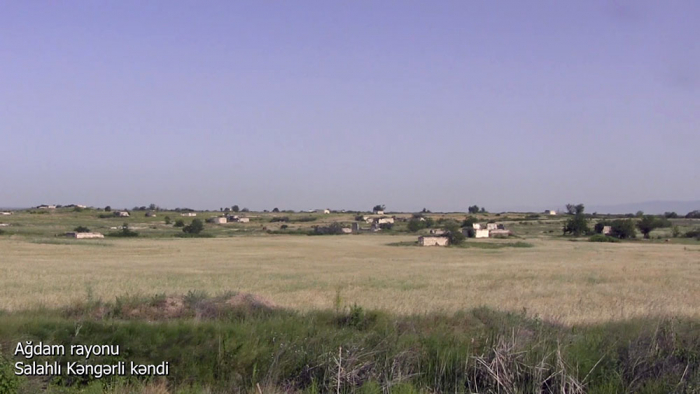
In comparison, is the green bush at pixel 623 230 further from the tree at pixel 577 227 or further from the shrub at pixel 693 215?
the shrub at pixel 693 215

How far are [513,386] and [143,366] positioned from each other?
4.97 meters

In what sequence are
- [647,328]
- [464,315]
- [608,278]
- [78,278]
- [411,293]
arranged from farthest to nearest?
1. [608,278]
2. [78,278]
3. [411,293]
4. [464,315]
5. [647,328]

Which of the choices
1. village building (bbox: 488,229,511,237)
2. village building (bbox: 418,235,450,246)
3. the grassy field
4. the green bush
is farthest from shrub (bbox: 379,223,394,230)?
the grassy field

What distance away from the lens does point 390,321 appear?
1279 cm

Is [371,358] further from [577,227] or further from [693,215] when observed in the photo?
[693,215]

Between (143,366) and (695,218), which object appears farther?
(695,218)

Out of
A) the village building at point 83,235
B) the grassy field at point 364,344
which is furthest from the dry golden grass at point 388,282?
the village building at point 83,235

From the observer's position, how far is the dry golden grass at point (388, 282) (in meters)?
22.0

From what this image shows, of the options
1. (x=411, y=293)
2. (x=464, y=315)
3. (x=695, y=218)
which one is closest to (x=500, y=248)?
(x=411, y=293)

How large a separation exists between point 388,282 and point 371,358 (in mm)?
22168

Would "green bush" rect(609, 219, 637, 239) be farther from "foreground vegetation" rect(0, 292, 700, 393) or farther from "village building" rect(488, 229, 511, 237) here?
"foreground vegetation" rect(0, 292, 700, 393)

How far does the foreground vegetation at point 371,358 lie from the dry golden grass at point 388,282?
600cm

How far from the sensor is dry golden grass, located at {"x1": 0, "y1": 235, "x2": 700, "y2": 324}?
72.1 ft

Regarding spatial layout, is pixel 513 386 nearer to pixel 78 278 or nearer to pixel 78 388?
pixel 78 388
